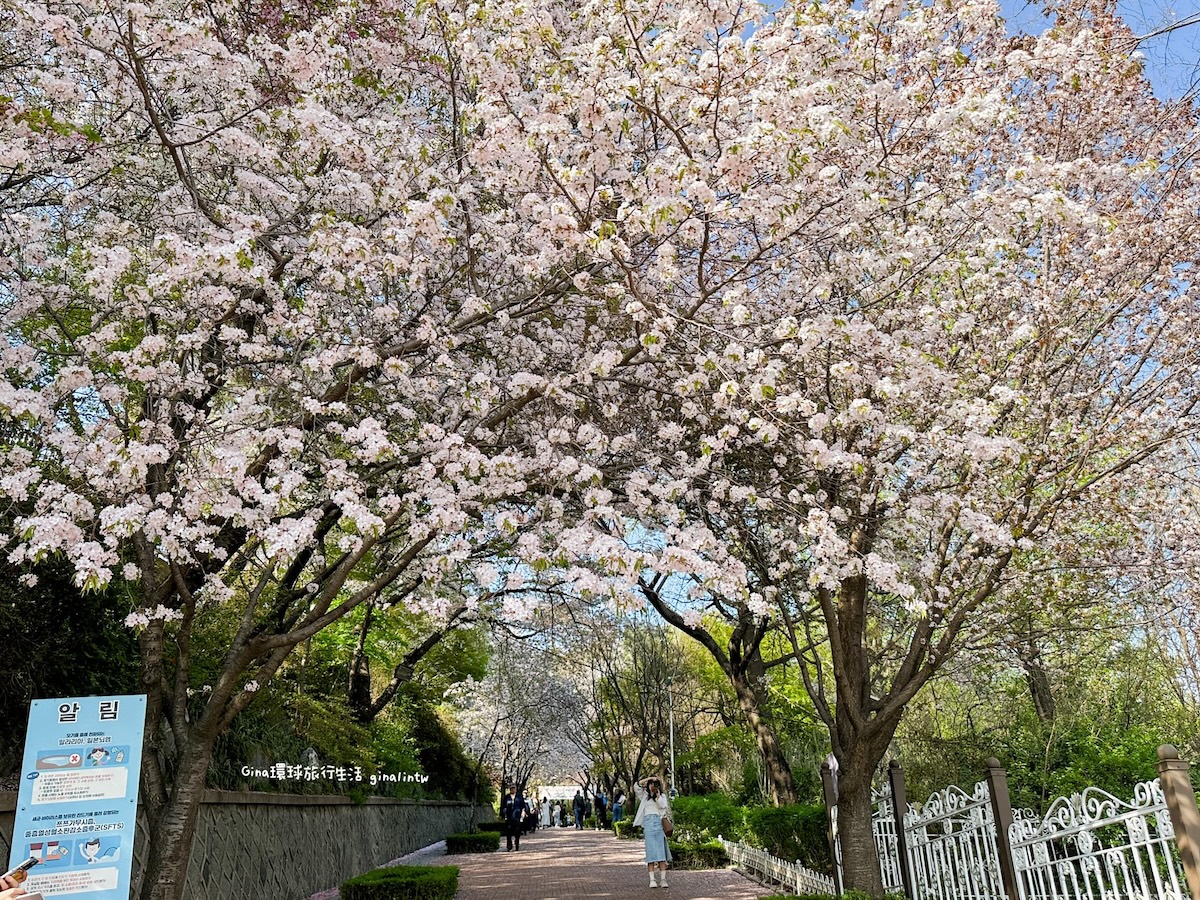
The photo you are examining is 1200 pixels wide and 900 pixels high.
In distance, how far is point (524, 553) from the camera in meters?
6.18

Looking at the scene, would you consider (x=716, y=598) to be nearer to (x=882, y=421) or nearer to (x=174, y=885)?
(x=882, y=421)

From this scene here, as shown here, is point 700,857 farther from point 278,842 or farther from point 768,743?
point 278,842

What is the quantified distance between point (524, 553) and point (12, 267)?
161 inches

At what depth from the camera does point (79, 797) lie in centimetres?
520

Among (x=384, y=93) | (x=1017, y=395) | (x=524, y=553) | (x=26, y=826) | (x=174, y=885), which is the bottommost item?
(x=174, y=885)

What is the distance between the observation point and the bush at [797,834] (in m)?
11.4

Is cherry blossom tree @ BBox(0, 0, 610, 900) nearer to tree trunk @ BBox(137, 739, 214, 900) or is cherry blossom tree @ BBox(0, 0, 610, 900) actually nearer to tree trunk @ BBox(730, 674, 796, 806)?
tree trunk @ BBox(137, 739, 214, 900)

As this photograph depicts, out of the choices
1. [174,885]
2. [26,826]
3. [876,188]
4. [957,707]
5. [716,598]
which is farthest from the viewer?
[957,707]

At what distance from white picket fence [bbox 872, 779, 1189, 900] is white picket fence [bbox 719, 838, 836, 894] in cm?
75

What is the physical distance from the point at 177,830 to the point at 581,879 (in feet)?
30.9

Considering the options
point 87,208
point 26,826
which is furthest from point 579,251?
point 26,826

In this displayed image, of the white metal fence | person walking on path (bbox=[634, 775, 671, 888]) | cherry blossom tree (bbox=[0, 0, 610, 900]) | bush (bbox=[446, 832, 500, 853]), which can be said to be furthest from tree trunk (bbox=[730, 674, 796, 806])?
bush (bbox=[446, 832, 500, 853])

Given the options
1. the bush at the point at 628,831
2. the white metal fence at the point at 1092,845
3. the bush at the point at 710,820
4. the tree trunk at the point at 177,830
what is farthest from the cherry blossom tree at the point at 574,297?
the bush at the point at 628,831

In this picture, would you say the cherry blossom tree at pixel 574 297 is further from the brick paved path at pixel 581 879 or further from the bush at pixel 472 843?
the bush at pixel 472 843
